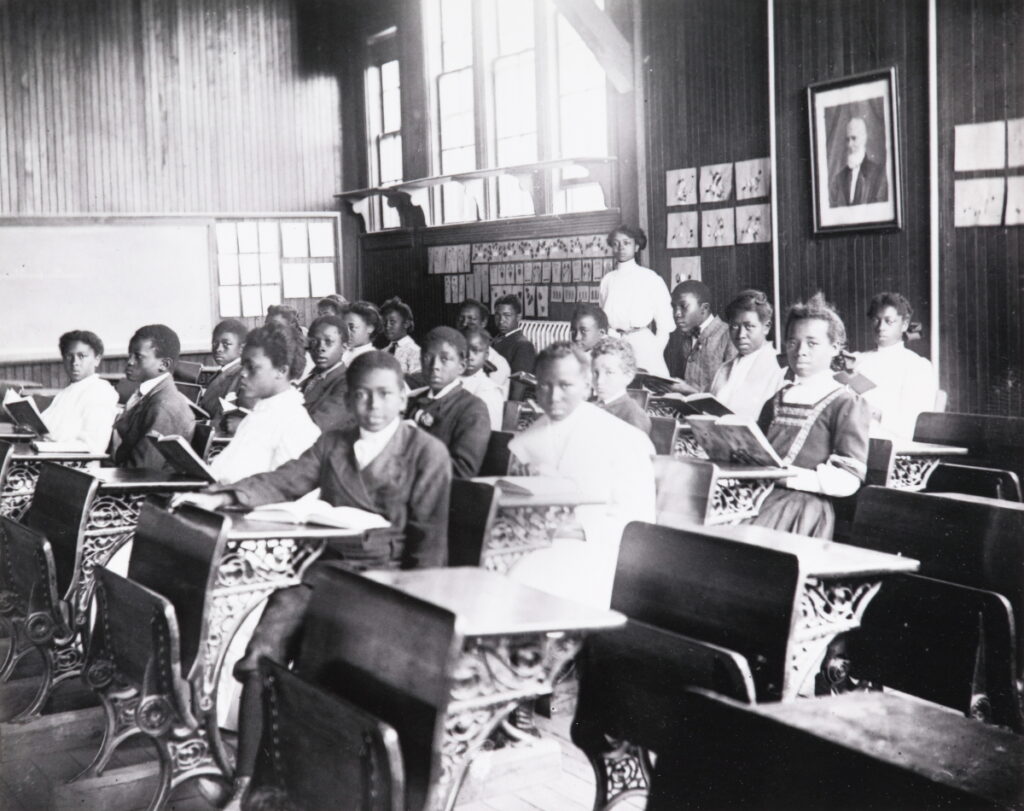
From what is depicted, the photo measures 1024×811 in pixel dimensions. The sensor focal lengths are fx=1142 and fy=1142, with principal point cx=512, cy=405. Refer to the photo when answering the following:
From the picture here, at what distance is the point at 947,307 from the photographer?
5863 millimetres

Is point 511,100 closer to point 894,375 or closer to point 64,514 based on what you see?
point 894,375

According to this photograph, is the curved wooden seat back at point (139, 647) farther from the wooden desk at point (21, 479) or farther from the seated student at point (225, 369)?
the seated student at point (225, 369)

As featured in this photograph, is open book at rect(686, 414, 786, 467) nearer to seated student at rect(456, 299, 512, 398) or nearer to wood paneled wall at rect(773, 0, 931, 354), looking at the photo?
wood paneled wall at rect(773, 0, 931, 354)

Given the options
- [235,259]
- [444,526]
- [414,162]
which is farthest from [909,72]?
[235,259]

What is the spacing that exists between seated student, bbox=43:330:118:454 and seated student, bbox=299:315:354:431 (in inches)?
34.5

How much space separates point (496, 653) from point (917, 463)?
2861 millimetres

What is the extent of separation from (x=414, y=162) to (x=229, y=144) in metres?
1.93

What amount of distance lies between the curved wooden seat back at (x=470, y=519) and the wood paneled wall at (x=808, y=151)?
3.73 metres

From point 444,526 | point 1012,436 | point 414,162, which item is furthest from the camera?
point 414,162

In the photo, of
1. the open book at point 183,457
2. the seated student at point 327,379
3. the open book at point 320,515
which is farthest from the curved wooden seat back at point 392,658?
the seated student at point 327,379

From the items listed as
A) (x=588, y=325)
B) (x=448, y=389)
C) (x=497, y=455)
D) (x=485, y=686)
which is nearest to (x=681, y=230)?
(x=588, y=325)

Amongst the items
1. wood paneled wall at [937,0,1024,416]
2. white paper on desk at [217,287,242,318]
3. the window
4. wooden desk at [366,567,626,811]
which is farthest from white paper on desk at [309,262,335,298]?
wooden desk at [366,567,626,811]

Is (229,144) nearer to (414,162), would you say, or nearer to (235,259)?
(235,259)

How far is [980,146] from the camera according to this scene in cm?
560
